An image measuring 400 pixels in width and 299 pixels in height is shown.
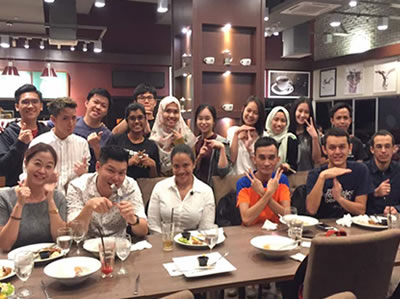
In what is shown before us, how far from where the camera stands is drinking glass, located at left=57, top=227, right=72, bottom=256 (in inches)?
68.1

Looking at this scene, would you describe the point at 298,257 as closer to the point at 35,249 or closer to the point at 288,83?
the point at 35,249

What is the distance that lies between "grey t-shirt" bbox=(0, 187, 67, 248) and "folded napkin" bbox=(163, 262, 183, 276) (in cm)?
71

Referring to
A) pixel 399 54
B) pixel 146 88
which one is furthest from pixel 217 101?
pixel 399 54

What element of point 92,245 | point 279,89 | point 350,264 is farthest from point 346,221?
point 279,89

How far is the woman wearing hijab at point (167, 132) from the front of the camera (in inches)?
120

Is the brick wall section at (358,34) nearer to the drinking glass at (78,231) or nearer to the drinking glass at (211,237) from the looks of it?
the drinking glass at (211,237)

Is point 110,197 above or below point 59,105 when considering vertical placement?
below

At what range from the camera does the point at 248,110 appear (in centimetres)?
323

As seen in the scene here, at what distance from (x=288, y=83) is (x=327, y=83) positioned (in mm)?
1015

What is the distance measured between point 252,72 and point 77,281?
3.26 meters

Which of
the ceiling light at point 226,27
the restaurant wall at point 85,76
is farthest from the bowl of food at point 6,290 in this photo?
the restaurant wall at point 85,76

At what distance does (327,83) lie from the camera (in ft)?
30.7

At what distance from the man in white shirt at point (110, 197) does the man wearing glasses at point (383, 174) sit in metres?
1.73

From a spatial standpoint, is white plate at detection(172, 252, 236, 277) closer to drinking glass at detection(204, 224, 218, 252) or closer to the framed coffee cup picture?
drinking glass at detection(204, 224, 218, 252)
